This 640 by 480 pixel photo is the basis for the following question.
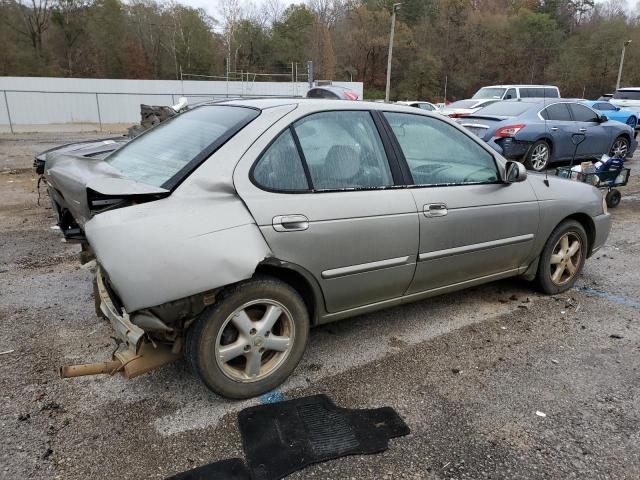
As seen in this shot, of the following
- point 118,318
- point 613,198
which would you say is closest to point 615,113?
point 613,198

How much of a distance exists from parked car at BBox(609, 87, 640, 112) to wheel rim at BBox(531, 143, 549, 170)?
1482 centimetres

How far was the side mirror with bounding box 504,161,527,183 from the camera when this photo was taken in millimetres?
3693

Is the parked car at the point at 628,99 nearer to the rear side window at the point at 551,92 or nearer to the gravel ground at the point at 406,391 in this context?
the rear side window at the point at 551,92

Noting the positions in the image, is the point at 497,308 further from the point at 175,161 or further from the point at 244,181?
the point at 175,161

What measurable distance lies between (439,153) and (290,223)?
4.60 ft

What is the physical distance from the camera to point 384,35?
65625mm

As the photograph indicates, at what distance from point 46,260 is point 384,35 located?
221ft

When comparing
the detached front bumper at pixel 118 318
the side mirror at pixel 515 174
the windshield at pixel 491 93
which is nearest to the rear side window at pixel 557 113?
the side mirror at pixel 515 174

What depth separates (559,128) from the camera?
32.9 ft

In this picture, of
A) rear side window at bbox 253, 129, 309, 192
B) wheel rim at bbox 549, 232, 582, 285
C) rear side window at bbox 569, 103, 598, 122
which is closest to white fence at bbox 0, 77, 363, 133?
rear side window at bbox 569, 103, 598, 122

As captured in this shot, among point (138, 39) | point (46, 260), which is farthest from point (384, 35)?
point (46, 260)

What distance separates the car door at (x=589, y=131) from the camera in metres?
10.5

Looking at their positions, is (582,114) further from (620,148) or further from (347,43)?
(347,43)

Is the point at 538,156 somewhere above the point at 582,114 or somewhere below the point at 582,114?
below
